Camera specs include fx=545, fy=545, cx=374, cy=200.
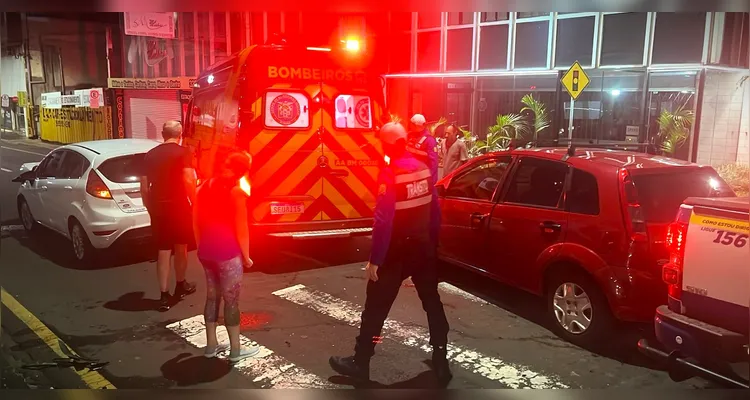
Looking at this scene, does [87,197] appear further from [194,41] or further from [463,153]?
[463,153]

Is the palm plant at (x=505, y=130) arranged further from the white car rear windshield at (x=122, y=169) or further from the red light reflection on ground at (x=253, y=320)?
the white car rear windshield at (x=122, y=169)

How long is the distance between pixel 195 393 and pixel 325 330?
106cm

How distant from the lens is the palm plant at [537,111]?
4.67 m

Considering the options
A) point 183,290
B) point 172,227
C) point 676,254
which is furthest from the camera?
point 183,290

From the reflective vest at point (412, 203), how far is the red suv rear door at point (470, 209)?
1.00 metres

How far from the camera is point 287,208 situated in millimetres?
5039

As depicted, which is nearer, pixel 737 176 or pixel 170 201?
pixel 737 176

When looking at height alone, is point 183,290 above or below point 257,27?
below

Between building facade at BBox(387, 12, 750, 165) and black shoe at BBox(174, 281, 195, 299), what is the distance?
2519 mm

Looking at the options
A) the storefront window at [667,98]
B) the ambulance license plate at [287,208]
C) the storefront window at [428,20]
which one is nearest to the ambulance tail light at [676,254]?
the storefront window at [667,98]

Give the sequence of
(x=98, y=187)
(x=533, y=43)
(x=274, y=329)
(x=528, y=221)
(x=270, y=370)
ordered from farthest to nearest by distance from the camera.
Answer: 1. (x=98, y=187)
2. (x=533, y=43)
3. (x=528, y=221)
4. (x=274, y=329)
5. (x=270, y=370)

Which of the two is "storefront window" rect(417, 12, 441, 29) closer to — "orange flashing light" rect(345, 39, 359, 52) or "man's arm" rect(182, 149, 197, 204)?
"orange flashing light" rect(345, 39, 359, 52)

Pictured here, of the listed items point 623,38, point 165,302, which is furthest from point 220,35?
point 623,38

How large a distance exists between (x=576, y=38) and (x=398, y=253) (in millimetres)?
2461
